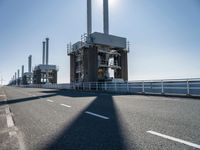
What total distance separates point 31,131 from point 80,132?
132cm

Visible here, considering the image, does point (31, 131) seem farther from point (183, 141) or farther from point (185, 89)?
point (185, 89)

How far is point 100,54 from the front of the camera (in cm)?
4191

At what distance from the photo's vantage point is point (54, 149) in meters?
3.72

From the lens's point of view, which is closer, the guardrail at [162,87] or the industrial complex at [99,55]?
the guardrail at [162,87]

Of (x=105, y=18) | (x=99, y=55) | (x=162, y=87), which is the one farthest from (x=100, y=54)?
(x=162, y=87)

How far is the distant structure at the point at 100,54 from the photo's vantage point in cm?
3862

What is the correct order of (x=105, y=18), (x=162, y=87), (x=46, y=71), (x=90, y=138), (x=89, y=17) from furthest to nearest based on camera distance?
(x=46, y=71) → (x=89, y=17) → (x=105, y=18) → (x=162, y=87) → (x=90, y=138)

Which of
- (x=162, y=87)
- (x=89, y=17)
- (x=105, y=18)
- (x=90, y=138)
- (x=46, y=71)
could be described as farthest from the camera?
(x=46, y=71)

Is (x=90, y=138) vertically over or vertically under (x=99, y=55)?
under

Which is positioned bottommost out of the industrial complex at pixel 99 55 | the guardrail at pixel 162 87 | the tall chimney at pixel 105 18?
the guardrail at pixel 162 87

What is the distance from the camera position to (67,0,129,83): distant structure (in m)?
38.6

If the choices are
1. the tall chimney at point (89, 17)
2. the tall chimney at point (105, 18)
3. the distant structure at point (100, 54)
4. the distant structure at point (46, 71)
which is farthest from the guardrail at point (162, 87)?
the distant structure at point (46, 71)

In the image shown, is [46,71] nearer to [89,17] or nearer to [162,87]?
[89,17]

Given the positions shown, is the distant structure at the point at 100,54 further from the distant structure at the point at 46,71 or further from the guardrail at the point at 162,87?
the distant structure at the point at 46,71
